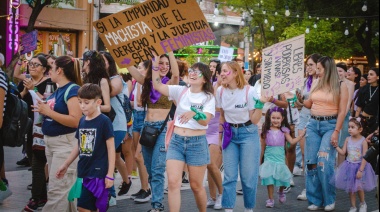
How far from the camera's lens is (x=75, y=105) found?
23.8ft

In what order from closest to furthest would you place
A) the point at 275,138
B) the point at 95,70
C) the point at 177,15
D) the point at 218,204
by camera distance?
the point at 177,15
the point at 95,70
the point at 218,204
the point at 275,138

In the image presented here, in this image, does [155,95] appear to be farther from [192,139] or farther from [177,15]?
[192,139]

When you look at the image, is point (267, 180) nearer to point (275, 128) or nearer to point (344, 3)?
point (275, 128)

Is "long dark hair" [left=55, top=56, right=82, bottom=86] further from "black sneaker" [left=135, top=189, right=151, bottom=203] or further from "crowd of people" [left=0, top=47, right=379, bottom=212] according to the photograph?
"black sneaker" [left=135, top=189, right=151, bottom=203]

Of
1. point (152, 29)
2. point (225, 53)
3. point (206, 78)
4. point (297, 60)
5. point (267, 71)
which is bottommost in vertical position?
point (206, 78)

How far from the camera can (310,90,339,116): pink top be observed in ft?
29.4

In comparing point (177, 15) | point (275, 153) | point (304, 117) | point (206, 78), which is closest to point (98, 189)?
point (206, 78)

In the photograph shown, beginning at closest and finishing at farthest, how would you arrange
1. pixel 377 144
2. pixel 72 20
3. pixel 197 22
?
A: pixel 377 144, pixel 197 22, pixel 72 20

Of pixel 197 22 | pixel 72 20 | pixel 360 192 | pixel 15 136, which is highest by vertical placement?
pixel 72 20

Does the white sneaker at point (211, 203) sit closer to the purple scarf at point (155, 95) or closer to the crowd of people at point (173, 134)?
the crowd of people at point (173, 134)

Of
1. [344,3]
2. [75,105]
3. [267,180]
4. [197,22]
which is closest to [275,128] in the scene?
[267,180]

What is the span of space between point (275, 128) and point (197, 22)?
112 inches

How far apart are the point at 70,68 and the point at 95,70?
0.77 metres

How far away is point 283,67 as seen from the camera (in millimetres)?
8289
